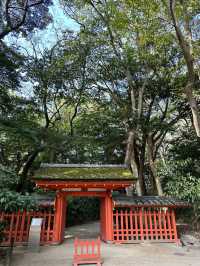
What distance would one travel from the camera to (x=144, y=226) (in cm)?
995

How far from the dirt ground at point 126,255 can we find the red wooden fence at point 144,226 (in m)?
0.44

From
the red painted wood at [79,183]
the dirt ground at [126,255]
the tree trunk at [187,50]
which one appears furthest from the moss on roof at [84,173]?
the tree trunk at [187,50]

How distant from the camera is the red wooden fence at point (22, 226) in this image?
8.91 meters

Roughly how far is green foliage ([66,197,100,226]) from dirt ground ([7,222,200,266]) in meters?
6.16

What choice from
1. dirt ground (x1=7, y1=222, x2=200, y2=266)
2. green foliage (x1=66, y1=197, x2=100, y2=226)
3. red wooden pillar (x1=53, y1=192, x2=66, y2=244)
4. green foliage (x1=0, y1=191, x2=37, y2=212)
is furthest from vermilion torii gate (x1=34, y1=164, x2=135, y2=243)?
green foliage (x1=66, y1=197, x2=100, y2=226)

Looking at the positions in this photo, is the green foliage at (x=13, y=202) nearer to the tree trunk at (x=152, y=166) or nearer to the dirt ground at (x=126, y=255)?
the dirt ground at (x=126, y=255)

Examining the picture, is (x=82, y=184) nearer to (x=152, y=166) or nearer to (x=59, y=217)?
(x=59, y=217)

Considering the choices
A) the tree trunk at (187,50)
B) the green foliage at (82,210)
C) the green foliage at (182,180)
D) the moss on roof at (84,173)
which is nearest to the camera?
the tree trunk at (187,50)

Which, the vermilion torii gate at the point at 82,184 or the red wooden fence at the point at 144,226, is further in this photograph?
the red wooden fence at the point at 144,226

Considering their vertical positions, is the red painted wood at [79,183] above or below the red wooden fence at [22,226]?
above

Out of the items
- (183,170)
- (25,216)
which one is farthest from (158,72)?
(25,216)

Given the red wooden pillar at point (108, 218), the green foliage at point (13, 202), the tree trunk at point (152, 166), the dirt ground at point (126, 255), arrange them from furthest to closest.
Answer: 1. the tree trunk at point (152, 166)
2. the red wooden pillar at point (108, 218)
3. the dirt ground at point (126, 255)
4. the green foliage at point (13, 202)

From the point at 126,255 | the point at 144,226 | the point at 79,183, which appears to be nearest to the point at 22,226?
the point at 79,183

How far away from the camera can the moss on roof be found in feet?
30.6
